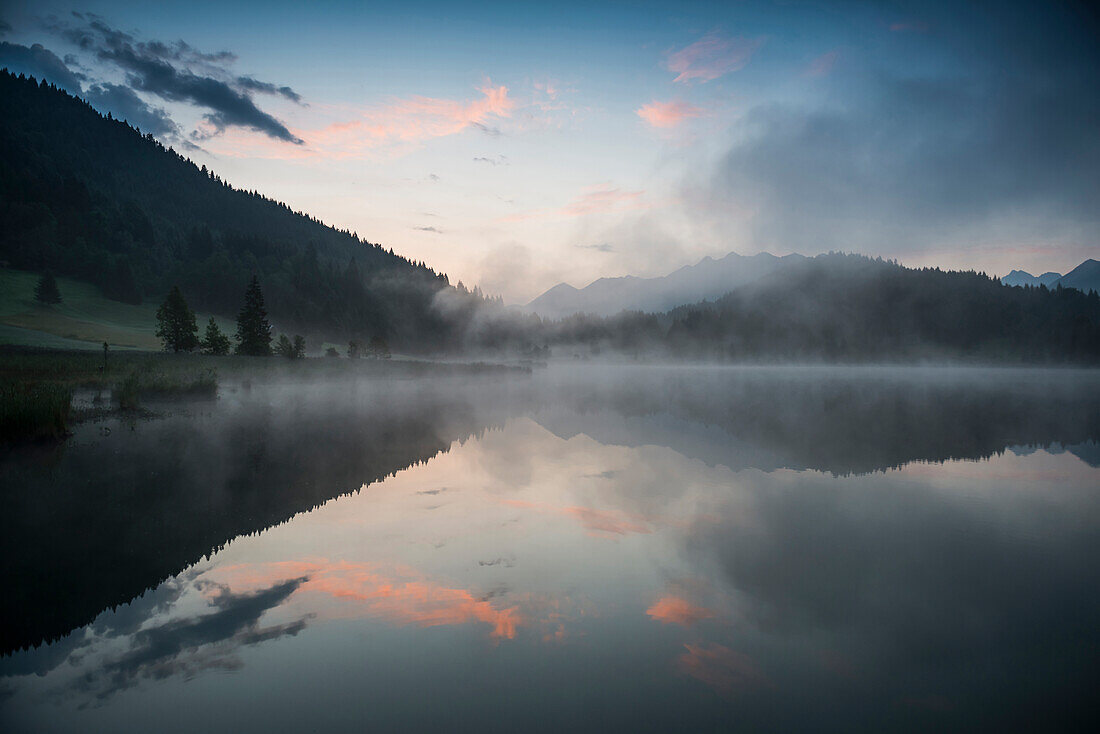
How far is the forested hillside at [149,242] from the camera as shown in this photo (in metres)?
105

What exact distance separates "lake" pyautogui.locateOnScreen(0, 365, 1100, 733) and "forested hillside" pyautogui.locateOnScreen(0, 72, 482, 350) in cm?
11947

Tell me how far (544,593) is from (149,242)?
16353cm

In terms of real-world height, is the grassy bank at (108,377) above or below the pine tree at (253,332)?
below

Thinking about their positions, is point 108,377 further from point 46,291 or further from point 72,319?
point 46,291

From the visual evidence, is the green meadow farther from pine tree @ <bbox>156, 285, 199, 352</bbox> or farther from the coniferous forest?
the coniferous forest

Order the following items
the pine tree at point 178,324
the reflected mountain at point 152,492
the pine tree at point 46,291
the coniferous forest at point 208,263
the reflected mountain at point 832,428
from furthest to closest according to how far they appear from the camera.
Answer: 1. the coniferous forest at point 208,263
2. the pine tree at point 46,291
3. the pine tree at point 178,324
4. the reflected mountain at point 832,428
5. the reflected mountain at point 152,492

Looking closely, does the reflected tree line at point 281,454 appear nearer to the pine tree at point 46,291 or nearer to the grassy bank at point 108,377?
the grassy bank at point 108,377

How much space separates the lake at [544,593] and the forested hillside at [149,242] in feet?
392

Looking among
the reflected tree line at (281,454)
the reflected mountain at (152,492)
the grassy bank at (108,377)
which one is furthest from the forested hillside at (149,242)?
the reflected mountain at (152,492)

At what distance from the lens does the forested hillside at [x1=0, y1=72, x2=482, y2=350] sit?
105m

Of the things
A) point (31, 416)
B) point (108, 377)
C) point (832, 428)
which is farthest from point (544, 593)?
point (108, 377)

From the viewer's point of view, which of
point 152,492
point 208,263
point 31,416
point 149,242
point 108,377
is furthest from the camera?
point 149,242

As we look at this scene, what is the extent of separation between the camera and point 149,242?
132m

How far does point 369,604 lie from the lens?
830cm
